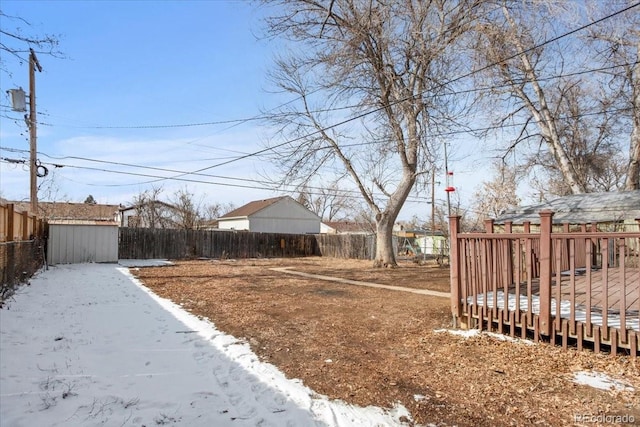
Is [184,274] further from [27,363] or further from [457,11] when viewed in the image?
[457,11]

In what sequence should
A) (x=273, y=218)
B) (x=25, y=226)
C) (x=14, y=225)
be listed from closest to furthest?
(x=14, y=225) → (x=25, y=226) → (x=273, y=218)

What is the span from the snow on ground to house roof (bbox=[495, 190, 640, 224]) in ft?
38.1

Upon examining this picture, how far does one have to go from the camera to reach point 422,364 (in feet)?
14.0

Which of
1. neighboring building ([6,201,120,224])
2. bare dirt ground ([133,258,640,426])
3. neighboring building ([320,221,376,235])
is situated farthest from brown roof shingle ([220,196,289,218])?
bare dirt ground ([133,258,640,426])

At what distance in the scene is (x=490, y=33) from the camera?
481 inches

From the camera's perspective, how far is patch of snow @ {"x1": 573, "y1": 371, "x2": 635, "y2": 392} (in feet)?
11.6

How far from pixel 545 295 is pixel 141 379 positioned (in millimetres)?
4286

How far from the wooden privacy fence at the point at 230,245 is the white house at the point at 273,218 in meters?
11.3

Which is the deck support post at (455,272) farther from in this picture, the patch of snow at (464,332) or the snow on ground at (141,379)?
the snow on ground at (141,379)

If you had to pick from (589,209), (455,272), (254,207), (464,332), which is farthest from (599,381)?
(254,207)

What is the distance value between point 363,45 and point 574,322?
40.9ft

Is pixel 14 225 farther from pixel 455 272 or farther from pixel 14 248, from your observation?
pixel 455 272

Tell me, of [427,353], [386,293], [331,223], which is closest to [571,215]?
[386,293]

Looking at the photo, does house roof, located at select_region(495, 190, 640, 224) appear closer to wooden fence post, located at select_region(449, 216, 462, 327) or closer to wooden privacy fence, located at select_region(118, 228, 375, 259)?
wooden fence post, located at select_region(449, 216, 462, 327)
